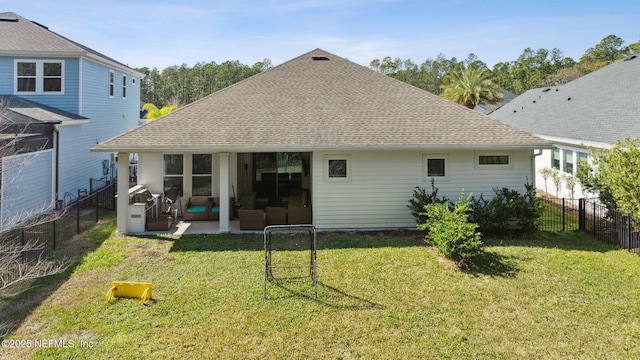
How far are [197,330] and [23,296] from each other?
3557mm

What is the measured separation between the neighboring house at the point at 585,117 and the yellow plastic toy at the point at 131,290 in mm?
12246

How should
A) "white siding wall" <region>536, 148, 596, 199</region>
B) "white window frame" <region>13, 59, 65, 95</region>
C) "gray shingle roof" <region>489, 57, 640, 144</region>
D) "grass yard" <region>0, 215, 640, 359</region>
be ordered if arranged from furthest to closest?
1. "white window frame" <region>13, 59, 65, 95</region>
2. "white siding wall" <region>536, 148, 596, 199</region>
3. "gray shingle roof" <region>489, 57, 640, 144</region>
4. "grass yard" <region>0, 215, 640, 359</region>

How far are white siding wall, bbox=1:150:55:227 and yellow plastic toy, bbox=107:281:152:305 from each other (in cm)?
555

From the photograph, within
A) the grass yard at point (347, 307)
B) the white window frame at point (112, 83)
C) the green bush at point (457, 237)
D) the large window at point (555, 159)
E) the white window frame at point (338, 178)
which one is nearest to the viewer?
the grass yard at point (347, 307)

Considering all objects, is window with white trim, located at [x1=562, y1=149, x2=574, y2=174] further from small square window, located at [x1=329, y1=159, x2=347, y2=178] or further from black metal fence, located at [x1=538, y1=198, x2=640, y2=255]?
small square window, located at [x1=329, y1=159, x2=347, y2=178]

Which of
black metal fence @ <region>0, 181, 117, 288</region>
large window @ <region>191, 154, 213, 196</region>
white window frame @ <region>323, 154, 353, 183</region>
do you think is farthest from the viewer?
large window @ <region>191, 154, 213, 196</region>

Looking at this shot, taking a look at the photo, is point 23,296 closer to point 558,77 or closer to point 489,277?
point 489,277

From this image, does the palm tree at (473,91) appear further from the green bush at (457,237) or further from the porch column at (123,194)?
the porch column at (123,194)

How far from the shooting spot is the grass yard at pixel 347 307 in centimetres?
529

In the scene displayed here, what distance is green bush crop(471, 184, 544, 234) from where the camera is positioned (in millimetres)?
10266

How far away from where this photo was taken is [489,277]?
7.77 m

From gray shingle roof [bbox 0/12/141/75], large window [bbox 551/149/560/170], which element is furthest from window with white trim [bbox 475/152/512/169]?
gray shingle roof [bbox 0/12/141/75]

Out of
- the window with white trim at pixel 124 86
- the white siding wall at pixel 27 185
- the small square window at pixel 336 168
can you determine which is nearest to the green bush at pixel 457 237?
the small square window at pixel 336 168

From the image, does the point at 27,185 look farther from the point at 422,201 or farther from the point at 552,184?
the point at 552,184
